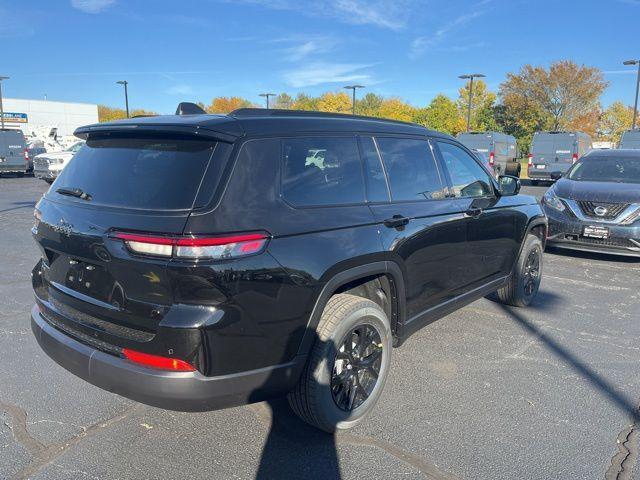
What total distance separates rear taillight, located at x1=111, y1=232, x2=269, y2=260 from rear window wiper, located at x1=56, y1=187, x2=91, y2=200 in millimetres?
547

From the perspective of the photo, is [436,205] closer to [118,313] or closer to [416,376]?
[416,376]

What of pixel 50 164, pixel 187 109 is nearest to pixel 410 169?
pixel 187 109

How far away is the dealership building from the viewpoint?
65.2 meters

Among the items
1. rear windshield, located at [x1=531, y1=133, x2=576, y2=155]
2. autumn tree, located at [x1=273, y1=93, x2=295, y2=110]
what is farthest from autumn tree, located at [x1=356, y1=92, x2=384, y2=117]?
rear windshield, located at [x1=531, y1=133, x2=576, y2=155]

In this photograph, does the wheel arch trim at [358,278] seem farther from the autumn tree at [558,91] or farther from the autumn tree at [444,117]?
the autumn tree at [444,117]

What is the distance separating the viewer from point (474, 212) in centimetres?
408

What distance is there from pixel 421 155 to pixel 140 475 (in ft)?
9.08

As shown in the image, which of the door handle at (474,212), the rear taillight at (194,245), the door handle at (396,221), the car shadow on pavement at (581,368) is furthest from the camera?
the door handle at (474,212)

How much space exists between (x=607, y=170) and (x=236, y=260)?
8143mm

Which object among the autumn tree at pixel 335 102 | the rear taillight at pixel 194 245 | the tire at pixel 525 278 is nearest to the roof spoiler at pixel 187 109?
the rear taillight at pixel 194 245

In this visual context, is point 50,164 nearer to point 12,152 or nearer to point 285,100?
point 12,152

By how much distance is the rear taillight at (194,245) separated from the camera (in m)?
2.20

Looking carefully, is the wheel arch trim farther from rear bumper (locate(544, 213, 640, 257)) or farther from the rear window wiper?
rear bumper (locate(544, 213, 640, 257))

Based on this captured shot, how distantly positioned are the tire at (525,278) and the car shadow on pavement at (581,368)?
0.17 metres
